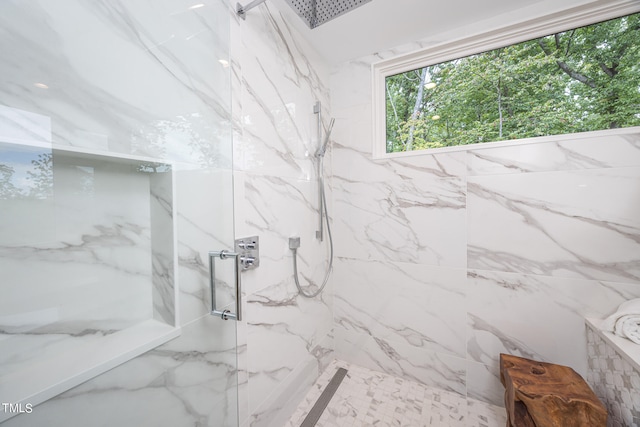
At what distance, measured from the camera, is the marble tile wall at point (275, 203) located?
Answer: 43.6 inches

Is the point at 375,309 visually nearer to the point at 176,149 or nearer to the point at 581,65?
the point at 176,149

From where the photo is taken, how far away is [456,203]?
1.47 m

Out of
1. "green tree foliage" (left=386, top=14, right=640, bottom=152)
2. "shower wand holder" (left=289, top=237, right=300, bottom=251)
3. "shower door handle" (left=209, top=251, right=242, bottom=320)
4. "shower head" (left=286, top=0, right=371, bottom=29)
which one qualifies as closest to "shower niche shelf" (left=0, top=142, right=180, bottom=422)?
"shower door handle" (left=209, top=251, right=242, bottom=320)

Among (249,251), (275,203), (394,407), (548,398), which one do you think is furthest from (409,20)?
(394,407)

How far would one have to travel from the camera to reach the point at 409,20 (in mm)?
1397

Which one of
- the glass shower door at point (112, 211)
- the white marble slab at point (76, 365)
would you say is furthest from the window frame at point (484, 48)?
the white marble slab at point (76, 365)

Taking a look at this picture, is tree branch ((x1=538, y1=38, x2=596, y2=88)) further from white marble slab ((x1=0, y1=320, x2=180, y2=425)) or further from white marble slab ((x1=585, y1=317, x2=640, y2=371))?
white marble slab ((x1=0, y1=320, x2=180, y2=425))

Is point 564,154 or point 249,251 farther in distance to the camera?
point 564,154

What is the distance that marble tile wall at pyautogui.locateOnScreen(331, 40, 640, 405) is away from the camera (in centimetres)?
119

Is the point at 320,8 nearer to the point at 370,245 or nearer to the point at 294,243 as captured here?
the point at 294,243

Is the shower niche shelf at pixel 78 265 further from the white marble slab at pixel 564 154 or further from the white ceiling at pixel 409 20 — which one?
the white marble slab at pixel 564 154

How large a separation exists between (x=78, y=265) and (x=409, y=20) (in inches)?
71.5

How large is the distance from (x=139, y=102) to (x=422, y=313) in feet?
5.71

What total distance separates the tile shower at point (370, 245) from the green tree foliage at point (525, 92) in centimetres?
16
